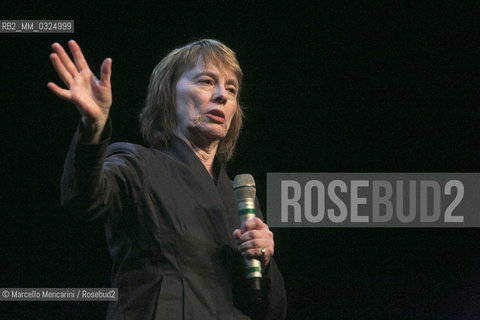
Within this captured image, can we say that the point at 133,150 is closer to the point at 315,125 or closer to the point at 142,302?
the point at 142,302

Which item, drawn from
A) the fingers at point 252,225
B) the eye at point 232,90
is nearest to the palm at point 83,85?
the fingers at point 252,225

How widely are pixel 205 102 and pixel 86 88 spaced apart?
484mm

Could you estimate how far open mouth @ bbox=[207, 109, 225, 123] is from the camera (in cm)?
155

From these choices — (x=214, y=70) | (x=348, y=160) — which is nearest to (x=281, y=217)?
(x=348, y=160)

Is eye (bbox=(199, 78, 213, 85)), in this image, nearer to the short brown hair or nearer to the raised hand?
the short brown hair

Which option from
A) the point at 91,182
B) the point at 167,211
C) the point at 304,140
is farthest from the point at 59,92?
the point at 304,140

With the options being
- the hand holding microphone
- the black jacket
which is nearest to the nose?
the black jacket

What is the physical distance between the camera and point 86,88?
1119mm

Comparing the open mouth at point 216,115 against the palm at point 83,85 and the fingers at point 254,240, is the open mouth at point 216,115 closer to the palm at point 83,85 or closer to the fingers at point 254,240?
the fingers at point 254,240

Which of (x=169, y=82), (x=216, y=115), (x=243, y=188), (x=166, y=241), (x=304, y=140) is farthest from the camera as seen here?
(x=304, y=140)

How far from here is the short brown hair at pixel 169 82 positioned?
162 centimetres

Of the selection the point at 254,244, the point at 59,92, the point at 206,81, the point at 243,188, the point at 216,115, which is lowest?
the point at 254,244

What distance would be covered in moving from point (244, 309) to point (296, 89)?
166 cm

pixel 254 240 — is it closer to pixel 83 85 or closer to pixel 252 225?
pixel 252 225
